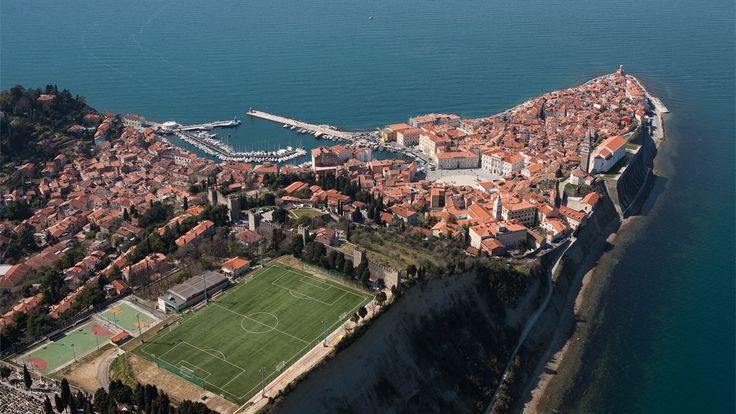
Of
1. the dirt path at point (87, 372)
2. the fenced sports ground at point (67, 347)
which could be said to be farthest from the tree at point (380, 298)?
the fenced sports ground at point (67, 347)

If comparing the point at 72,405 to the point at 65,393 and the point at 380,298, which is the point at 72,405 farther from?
the point at 380,298

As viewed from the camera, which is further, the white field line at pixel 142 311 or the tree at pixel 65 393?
the white field line at pixel 142 311

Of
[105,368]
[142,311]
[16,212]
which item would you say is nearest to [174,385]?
[105,368]

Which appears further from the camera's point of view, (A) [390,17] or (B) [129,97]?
(A) [390,17]

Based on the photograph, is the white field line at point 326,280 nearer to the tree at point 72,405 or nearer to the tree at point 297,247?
the tree at point 297,247

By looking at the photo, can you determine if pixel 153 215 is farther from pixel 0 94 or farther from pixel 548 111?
pixel 548 111

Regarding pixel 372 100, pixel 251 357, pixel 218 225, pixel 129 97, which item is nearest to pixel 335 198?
pixel 218 225

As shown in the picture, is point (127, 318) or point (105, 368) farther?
point (127, 318)
